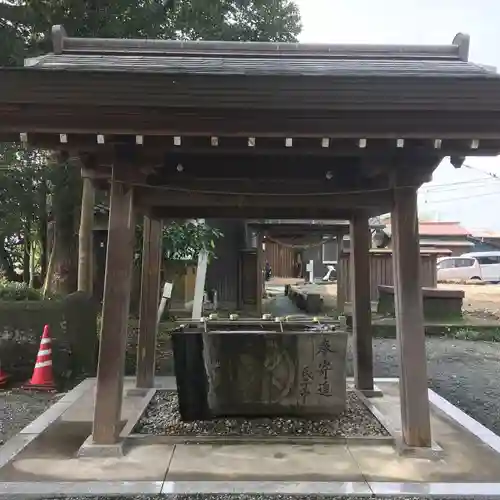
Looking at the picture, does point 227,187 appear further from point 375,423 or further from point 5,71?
point 375,423

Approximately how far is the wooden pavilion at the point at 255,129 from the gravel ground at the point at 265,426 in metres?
0.66

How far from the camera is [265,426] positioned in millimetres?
5246

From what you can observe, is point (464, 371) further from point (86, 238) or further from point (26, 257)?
point (26, 257)

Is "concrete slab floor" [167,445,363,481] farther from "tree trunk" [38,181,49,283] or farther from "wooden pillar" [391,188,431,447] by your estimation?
"tree trunk" [38,181,49,283]

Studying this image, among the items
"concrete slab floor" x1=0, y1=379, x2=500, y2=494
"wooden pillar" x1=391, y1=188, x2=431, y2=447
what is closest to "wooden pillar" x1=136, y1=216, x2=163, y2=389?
"concrete slab floor" x1=0, y1=379, x2=500, y2=494

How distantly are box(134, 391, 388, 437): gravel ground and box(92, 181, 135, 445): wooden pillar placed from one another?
1.99 ft

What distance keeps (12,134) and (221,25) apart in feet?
23.8

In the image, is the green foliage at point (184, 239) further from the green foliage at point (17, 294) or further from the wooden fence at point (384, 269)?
the wooden fence at point (384, 269)

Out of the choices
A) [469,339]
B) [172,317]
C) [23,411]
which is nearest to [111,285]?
[23,411]

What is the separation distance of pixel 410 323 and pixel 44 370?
17.1 feet

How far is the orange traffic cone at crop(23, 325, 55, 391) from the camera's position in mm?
7336

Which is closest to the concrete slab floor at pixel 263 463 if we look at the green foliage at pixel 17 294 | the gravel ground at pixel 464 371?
the gravel ground at pixel 464 371

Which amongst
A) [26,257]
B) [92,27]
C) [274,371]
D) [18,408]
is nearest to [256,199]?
[274,371]

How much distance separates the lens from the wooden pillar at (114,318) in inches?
178
